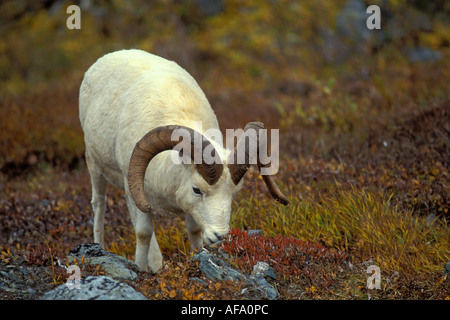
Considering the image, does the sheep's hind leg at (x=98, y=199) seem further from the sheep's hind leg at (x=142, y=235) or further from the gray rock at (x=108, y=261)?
the gray rock at (x=108, y=261)

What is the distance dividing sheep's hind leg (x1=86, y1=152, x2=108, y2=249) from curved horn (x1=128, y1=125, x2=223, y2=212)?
6.49ft

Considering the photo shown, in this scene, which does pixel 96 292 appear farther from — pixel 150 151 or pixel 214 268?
pixel 150 151

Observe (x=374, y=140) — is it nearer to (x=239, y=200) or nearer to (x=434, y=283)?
(x=239, y=200)

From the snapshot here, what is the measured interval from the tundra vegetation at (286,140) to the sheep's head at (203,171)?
420mm

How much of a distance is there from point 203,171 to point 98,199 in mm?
2600

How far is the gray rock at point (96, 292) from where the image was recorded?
13.6 ft

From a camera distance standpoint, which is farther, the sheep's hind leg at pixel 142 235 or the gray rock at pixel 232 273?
the sheep's hind leg at pixel 142 235

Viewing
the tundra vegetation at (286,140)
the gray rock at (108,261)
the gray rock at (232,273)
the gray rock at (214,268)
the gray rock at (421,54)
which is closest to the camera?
the gray rock at (232,273)

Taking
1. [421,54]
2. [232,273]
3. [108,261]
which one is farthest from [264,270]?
[421,54]

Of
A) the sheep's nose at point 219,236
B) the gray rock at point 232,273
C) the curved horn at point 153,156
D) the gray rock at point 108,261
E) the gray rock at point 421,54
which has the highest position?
the gray rock at point 421,54

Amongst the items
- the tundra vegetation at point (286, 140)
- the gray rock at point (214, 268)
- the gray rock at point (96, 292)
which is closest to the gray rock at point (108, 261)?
the tundra vegetation at point (286, 140)

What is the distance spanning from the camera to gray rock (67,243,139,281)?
492cm

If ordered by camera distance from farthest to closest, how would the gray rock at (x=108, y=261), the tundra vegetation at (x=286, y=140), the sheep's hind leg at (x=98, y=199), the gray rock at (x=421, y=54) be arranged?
the gray rock at (x=421, y=54)
the sheep's hind leg at (x=98, y=199)
the gray rock at (x=108, y=261)
the tundra vegetation at (x=286, y=140)
